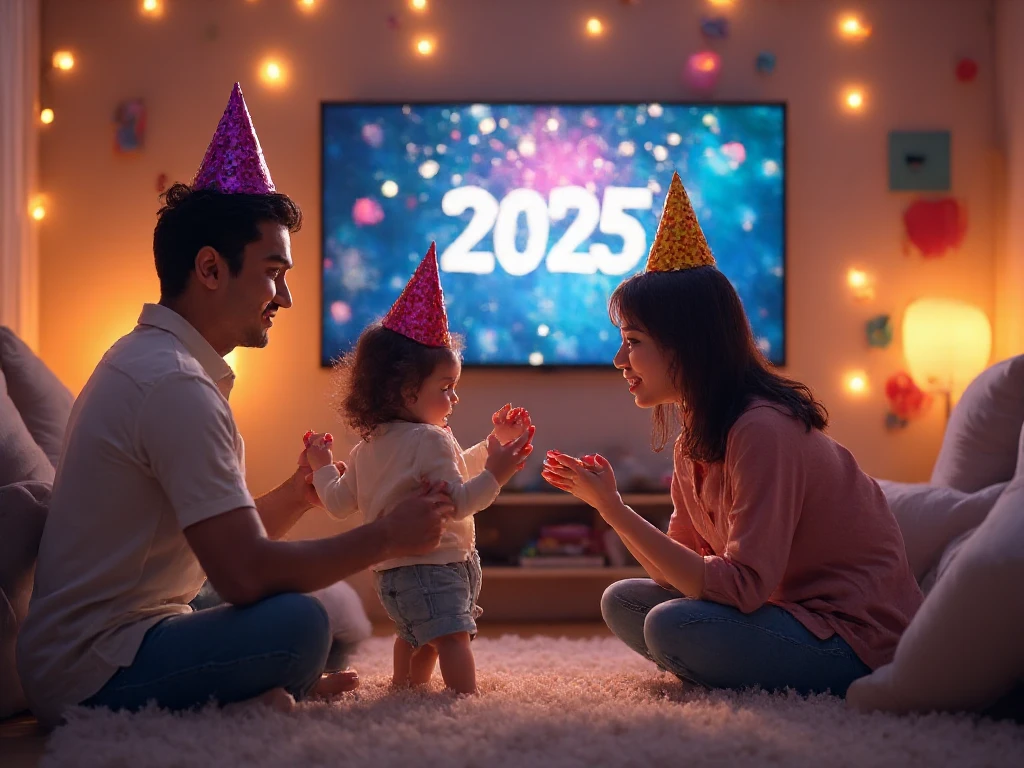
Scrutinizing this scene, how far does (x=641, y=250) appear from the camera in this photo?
3.88 m

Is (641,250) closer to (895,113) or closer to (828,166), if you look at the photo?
(828,166)

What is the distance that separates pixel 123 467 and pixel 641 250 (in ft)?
8.37

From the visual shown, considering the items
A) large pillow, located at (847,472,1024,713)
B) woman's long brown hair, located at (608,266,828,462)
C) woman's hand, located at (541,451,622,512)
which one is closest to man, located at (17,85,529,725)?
woman's hand, located at (541,451,622,512)

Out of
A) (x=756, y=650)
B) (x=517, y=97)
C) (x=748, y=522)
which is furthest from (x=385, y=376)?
(x=517, y=97)

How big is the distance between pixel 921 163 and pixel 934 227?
0.26 meters

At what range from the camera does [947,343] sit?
3805mm

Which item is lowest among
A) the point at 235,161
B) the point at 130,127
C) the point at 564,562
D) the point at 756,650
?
the point at 564,562

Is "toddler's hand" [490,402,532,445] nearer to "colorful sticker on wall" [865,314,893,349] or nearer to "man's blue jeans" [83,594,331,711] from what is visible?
"man's blue jeans" [83,594,331,711]

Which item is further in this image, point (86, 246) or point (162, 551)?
point (86, 246)

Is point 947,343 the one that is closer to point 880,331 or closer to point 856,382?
point 880,331

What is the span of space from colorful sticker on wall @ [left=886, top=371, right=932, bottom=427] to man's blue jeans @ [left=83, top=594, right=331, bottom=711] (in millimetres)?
2913

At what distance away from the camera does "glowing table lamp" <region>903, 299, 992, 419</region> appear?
3.77m

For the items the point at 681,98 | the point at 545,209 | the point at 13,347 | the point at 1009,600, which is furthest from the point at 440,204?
the point at 1009,600

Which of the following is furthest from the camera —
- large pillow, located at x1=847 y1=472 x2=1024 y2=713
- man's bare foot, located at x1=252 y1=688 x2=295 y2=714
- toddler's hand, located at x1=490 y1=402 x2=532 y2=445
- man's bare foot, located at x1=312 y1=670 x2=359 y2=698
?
toddler's hand, located at x1=490 y1=402 x2=532 y2=445
